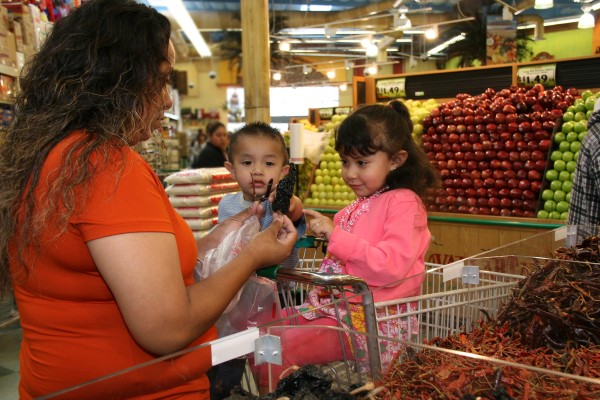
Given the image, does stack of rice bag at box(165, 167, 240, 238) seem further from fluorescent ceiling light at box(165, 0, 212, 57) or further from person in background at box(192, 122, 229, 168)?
fluorescent ceiling light at box(165, 0, 212, 57)

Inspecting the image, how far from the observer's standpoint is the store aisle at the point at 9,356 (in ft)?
11.1

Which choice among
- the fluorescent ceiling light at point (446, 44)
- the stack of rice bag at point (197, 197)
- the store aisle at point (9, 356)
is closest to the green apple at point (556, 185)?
the stack of rice bag at point (197, 197)

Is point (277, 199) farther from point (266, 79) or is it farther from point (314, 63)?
point (314, 63)

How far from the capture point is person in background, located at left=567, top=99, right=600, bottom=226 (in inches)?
106

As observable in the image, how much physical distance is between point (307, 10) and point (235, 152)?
856 cm

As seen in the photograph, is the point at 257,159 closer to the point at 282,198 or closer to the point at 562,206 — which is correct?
the point at 282,198

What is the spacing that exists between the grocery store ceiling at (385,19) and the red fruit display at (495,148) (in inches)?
124

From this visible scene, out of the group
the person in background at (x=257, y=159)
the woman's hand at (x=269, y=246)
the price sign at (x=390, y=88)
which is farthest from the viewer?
the price sign at (x=390, y=88)

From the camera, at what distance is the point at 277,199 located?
5.94ft

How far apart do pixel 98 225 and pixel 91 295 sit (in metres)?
0.20

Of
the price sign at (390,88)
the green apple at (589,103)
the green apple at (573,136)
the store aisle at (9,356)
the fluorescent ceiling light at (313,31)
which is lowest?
the store aisle at (9,356)

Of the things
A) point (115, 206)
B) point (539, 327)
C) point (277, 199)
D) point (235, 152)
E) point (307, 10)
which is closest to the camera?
point (115, 206)

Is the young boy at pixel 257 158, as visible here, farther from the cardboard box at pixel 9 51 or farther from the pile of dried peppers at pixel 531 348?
the cardboard box at pixel 9 51

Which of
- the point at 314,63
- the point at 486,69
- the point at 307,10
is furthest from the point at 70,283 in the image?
the point at 314,63
